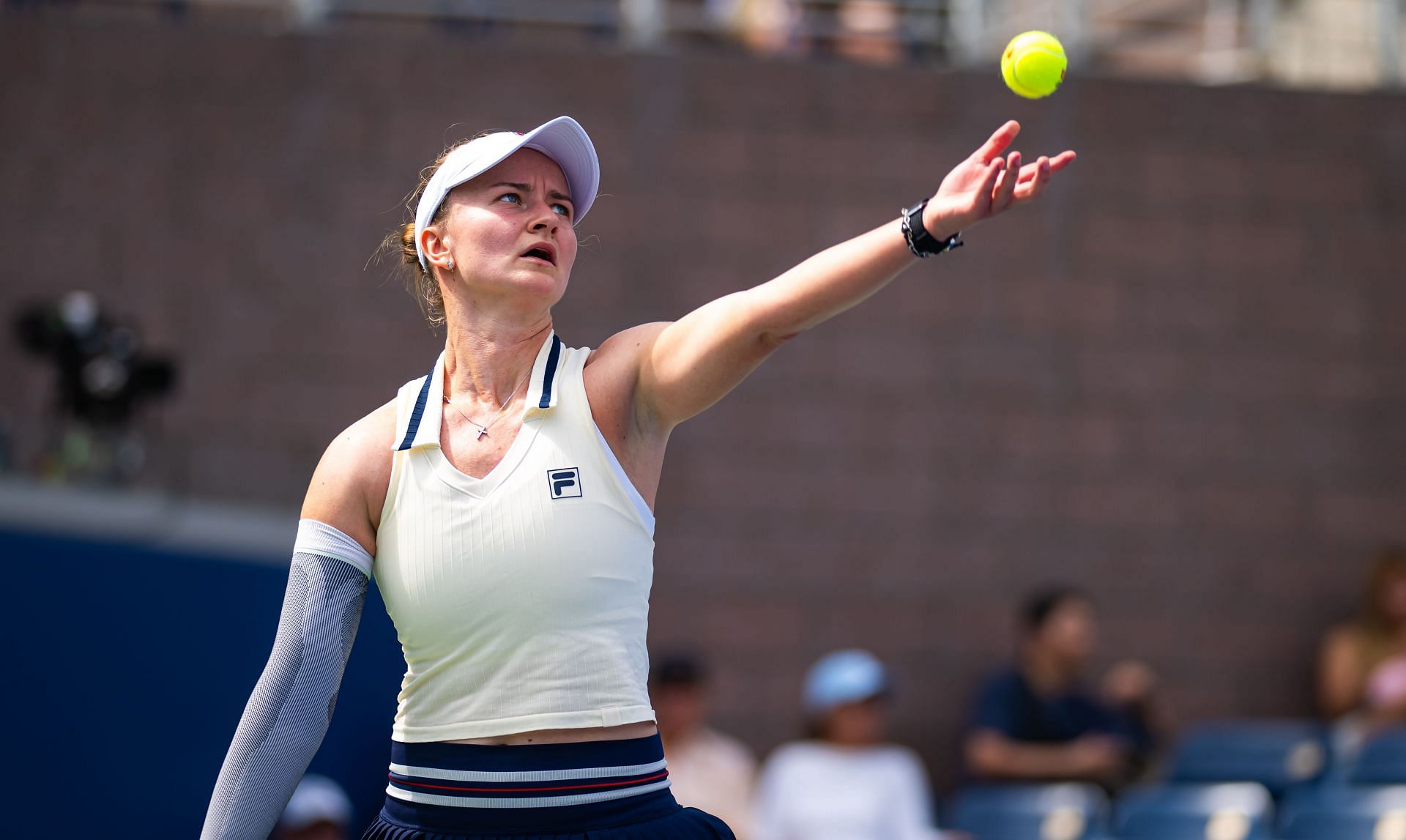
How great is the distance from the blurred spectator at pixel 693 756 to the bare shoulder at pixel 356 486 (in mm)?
3915

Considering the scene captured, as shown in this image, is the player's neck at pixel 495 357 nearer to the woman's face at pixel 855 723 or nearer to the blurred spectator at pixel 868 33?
the woman's face at pixel 855 723

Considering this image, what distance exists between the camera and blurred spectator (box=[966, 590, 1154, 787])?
21.2 feet

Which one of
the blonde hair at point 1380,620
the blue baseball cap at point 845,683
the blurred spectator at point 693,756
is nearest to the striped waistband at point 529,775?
the blurred spectator at point 693,756

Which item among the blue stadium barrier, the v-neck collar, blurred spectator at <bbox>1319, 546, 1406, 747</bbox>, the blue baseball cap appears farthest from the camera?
blurred spectator at <bbox>1319, 546, 1406, 747</bbox>

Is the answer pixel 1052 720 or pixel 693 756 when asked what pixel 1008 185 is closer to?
pixel 693 756

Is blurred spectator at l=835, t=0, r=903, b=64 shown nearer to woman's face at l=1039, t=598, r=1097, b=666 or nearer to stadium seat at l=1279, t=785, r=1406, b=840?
woman's face at l=1039, t=598, r=1097, b=666

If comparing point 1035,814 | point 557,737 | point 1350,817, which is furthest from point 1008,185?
point 1035,814

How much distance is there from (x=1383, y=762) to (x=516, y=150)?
5101 millimetres

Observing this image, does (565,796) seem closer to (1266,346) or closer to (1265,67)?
(1266,346)

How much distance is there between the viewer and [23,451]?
5180 mm

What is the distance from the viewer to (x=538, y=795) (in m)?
2.20

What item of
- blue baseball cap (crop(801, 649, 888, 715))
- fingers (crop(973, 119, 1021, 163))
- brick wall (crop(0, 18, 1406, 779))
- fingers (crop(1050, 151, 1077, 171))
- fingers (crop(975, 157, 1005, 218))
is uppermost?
brick wall (crop(0, 18, 1406, 779))

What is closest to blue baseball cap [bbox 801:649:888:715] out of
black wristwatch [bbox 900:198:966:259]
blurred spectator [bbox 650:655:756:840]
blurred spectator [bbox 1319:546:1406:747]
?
blurred spectator [bbox 650:655:756:840]

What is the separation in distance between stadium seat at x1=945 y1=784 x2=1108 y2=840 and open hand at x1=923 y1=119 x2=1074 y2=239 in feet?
14.1
